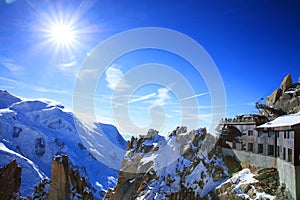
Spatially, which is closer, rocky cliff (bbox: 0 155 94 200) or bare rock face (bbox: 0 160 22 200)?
rocky cliff (bbox: 0 155 94 200)

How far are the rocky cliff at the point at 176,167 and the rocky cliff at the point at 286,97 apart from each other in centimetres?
1533

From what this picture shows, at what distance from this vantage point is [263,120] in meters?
38.2

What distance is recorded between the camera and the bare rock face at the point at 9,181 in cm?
8439

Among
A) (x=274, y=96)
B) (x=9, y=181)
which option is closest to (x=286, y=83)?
(x=274, y=96)

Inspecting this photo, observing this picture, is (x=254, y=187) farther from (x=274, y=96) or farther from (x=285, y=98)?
(x=274, y=96)

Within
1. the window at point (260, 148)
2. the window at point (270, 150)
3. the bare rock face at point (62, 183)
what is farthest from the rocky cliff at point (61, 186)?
the window at point (270, 150)

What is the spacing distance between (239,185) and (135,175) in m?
31.5

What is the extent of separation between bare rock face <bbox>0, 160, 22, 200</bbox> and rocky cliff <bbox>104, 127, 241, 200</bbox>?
55.7m

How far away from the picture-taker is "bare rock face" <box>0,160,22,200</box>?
84.4 m

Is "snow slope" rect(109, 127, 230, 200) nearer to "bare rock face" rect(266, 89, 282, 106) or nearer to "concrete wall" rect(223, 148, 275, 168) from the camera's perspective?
"concrete wall" rect(223, 148, 275, 168)

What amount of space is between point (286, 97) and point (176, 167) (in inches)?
1055

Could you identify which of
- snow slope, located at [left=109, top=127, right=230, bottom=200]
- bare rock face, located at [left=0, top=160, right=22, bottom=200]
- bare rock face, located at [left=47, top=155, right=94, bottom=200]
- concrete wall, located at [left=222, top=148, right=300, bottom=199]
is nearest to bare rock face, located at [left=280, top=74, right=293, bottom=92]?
snow slope, located at [left=109, top=127, right=230, bottom=200]

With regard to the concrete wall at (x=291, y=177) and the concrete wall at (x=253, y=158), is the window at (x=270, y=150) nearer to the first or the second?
the concrete wall at (x=253, y=158)

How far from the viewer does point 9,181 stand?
89.8 metres
